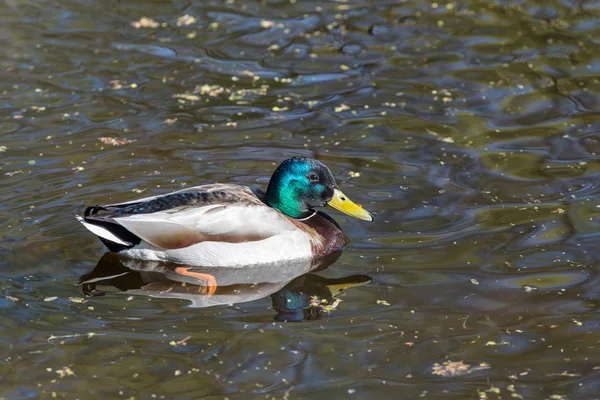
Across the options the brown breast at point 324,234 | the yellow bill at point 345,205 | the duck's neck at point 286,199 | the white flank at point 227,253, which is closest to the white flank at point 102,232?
the white flank at point 227,253

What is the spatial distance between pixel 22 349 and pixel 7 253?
5.02 feet

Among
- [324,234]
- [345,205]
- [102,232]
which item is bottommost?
[324,234]

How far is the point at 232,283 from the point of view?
24.7 ft

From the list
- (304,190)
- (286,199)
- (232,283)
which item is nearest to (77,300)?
(232,283)

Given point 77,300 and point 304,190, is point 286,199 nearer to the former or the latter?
point 304,190

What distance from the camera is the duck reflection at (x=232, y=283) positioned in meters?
→ 7.16

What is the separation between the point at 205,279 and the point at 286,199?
3.26ft

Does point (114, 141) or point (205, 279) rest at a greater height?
point (114, 141)

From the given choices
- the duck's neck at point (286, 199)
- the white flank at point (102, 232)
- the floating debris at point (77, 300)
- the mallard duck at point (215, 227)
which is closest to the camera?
the floating debris at point (77, 300)

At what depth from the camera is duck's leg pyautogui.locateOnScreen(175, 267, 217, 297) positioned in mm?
7383

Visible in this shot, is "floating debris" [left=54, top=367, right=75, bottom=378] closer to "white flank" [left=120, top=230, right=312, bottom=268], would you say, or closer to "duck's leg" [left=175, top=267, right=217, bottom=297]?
"duck's leg" [left=175, top=267, right=217, bottom=297]

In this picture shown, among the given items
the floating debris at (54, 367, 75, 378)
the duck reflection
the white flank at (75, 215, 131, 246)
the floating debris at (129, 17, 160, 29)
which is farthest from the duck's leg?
the floating debris at (129, 17, 160, 29)

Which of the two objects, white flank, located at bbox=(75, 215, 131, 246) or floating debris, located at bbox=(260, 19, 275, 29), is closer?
white flank, located at bbox=(75, 215, 131, 246)

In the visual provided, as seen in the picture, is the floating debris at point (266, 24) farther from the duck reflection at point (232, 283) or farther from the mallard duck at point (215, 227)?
the duck reflection at point (232, 283)
